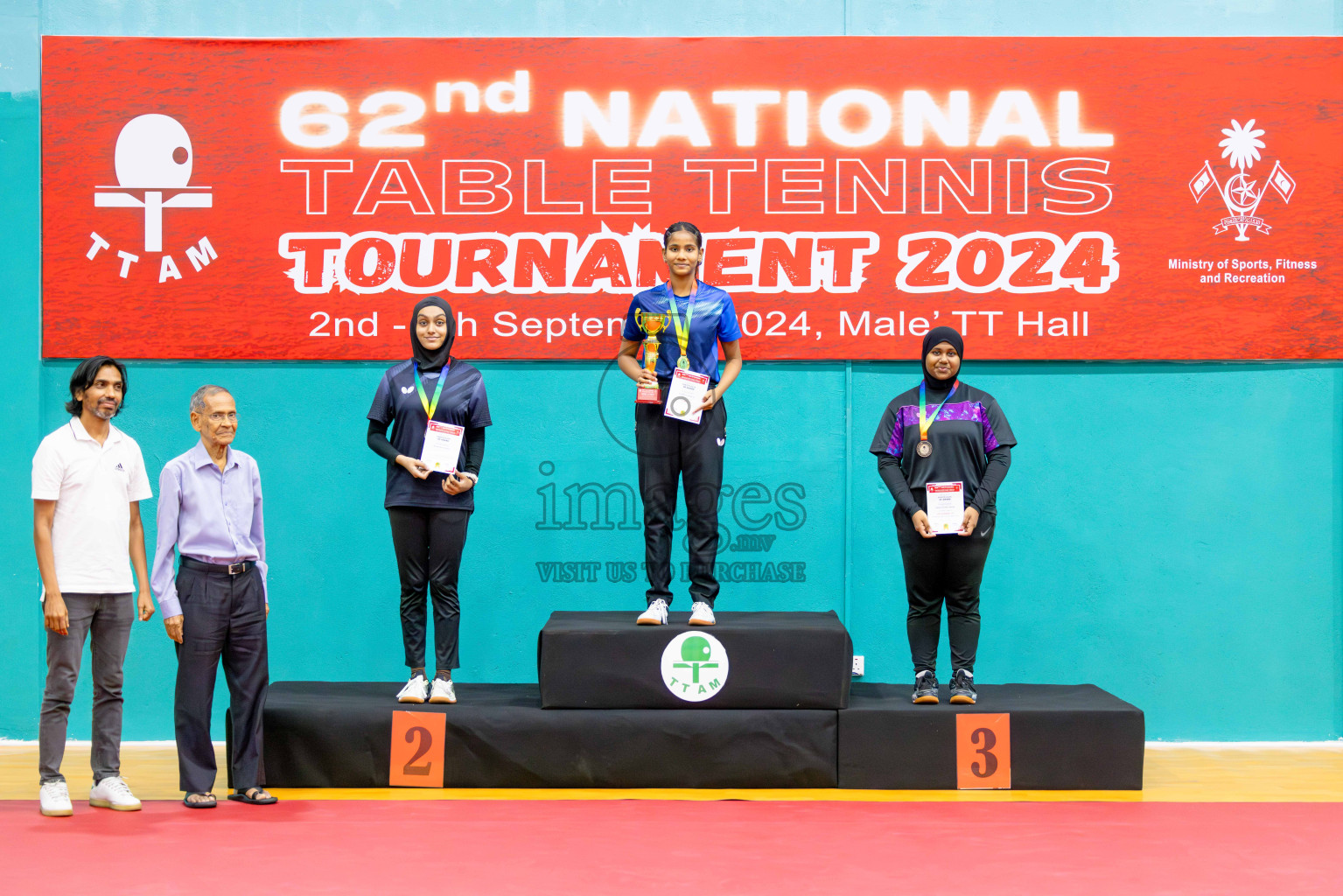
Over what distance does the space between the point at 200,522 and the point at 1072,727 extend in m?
3.00

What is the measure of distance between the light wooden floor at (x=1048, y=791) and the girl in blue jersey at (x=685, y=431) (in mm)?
778

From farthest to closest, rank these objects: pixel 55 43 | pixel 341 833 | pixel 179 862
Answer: pixel 55 43 < pixel 341 833 < pixel 179 862

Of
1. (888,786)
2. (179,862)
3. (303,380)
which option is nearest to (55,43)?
(303,380)

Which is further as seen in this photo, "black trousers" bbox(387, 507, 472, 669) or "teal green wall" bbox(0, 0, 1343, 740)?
"teal green wall" bbox(0, 0, 1343, 740)

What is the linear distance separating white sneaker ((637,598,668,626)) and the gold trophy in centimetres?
73

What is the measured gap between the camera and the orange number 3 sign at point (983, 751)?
3.90m

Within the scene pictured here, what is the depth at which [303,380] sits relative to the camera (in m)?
4.78

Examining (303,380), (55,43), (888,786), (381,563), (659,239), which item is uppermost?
(55,43)

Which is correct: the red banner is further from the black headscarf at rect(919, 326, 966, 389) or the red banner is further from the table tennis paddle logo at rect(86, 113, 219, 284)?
the black headscarf at rect(919, 326, 966, 389)

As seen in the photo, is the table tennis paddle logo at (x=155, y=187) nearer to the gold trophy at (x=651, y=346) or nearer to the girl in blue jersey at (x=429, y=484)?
the girl in blue jersey at (x=429, y=484)

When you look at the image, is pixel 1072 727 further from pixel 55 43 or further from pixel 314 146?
pixel 55 43

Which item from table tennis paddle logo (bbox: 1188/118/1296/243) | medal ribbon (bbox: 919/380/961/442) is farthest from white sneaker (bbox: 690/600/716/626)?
table tennis paddle logo (bbox: 1188/118/1296/243)

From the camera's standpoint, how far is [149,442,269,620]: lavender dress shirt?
355 cm

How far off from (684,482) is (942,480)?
0.93 metres
